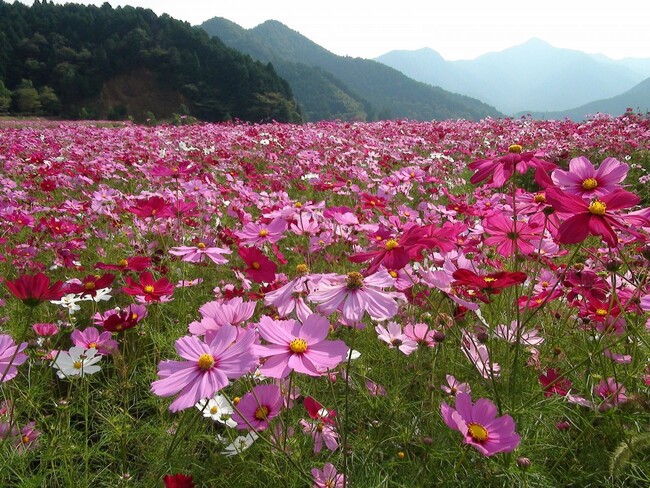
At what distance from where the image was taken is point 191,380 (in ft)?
2.41

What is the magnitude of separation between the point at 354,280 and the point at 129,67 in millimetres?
52694

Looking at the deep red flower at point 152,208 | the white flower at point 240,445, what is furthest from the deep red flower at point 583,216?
the deep red flower at point 152,208

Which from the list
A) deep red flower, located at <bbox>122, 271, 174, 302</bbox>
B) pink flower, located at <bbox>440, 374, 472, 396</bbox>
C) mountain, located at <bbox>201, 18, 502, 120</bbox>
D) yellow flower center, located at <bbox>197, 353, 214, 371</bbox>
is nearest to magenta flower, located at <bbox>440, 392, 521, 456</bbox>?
pink flower, located at <bbox>440, 374, 472, 396</bbox>

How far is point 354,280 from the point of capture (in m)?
0.87

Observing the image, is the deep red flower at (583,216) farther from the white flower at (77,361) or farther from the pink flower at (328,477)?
the white flower at (77,361)

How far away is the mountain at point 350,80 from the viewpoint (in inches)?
3637

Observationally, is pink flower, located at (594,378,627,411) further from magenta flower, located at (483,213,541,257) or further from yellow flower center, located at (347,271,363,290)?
yellow flower center, located at (347,271,363,290)

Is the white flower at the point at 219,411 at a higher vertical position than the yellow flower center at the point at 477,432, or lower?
lower

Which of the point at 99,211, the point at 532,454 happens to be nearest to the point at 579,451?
the point at 532,454

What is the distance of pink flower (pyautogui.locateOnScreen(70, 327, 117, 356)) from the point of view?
1242 mm

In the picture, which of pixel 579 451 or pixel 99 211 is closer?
pixel 579 451

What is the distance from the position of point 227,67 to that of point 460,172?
43276 mm

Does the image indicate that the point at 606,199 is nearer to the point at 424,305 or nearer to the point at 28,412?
the point at 424,305

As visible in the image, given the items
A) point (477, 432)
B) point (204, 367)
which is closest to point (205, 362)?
point (204, 367)
